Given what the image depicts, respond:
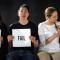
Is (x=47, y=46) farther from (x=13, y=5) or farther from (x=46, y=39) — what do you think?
(x=13, y=5)

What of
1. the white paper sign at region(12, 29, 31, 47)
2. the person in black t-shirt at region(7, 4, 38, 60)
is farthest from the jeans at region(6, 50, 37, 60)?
the white paper sign at region(12, 29, 31, 47)

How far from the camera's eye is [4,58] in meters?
2.33

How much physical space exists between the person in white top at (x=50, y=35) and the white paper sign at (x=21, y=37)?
194 mm

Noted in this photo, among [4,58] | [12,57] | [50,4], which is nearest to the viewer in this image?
[12,57]

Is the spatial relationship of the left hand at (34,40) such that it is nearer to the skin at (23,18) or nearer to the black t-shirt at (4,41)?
the skin at (23,18)

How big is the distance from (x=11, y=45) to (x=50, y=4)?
924 mm

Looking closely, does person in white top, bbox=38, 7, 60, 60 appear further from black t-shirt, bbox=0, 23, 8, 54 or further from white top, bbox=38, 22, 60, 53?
black t-shirt, bbox=0, 23, 8, 54

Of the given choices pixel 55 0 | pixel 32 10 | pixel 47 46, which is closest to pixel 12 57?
pixel 47 46

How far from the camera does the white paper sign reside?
7.47 feet

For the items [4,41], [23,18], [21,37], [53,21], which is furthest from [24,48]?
[53,21]

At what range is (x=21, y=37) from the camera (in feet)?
7.45

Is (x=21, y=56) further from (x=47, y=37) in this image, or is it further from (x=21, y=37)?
(x=47, y=37)

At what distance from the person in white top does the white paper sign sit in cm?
19

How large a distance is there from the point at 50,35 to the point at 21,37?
37 centimetres
